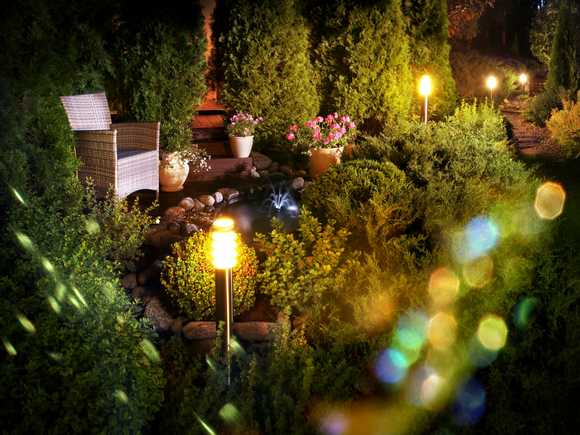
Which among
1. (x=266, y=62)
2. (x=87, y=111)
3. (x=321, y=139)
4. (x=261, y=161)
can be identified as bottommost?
(x=261, y=161)

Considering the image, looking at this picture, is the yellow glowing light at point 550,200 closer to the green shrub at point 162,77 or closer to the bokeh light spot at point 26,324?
the bokeh light spot at point 26,324

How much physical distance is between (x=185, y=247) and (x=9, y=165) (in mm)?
1354

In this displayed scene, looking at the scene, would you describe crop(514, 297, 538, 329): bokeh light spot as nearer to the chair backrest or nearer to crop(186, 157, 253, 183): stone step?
the chair backrest

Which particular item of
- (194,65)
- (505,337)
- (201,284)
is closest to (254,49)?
(194,65)

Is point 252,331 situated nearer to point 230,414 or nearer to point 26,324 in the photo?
point 230,414

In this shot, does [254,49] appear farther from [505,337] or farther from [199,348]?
[505,337]

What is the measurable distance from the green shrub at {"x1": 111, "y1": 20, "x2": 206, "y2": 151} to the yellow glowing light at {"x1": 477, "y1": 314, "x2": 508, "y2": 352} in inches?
199

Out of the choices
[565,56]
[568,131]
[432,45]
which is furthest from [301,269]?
[565,56]

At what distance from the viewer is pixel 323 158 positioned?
847 centimetres

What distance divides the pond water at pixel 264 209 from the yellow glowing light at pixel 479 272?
1884mm

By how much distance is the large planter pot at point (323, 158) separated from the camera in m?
8.41

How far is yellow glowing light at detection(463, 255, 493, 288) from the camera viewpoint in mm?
3790

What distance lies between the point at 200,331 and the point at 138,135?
3.45 m

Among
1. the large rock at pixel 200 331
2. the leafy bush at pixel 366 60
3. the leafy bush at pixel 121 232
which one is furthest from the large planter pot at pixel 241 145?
the large rock at pixel 200 331
